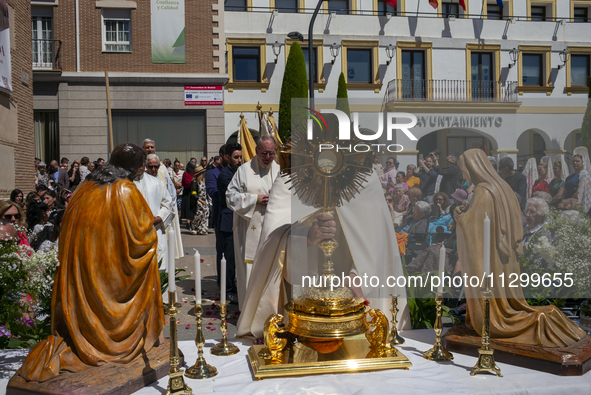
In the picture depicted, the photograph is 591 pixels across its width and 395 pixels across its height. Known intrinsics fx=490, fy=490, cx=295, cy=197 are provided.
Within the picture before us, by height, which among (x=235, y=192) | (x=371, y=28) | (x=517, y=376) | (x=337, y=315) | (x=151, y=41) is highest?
(x=371, y=28)

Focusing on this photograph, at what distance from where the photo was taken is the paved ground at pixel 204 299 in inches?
185

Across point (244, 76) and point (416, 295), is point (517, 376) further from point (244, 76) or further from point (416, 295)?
point (244, 76)

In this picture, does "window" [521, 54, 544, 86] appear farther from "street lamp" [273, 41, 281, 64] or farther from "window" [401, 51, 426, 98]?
"street lamp" [273, 41, 281, 64]

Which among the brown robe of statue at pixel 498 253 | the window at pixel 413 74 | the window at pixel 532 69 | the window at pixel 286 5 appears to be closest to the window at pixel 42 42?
the window at pixel 286 5

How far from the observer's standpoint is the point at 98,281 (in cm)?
231

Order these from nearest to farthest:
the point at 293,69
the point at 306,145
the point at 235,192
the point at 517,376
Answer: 1. the point at 517,376
2. the point at 306,145
3. the point at 235,192
4. the point at 293,69

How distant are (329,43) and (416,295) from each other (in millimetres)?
16616

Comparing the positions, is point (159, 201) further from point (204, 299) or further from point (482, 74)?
point (482, 74)

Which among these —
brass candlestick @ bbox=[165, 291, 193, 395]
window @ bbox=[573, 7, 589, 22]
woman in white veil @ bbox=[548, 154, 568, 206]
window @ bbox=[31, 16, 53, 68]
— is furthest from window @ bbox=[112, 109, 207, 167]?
window @ bbox=[573, 7, 589, 22]

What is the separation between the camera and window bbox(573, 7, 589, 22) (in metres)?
21.3

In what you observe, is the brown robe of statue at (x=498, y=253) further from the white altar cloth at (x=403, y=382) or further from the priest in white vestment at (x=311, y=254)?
the priest in white vestment at (x=311, y=254)

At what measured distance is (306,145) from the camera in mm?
2666

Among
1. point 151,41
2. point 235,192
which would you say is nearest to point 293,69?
point 151,41

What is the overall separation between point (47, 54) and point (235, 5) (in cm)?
717
